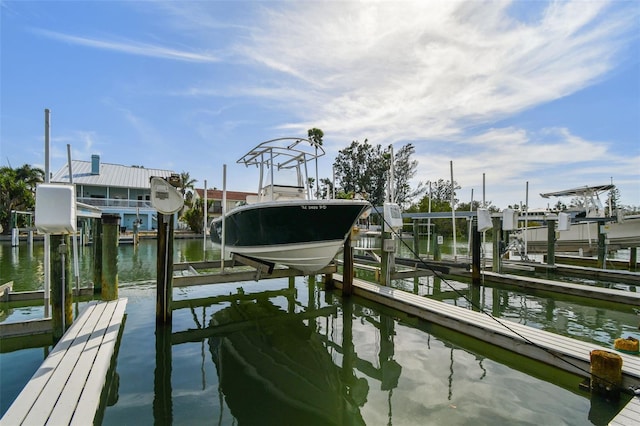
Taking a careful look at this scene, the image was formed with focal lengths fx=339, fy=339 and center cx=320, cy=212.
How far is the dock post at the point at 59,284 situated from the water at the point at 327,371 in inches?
22.9

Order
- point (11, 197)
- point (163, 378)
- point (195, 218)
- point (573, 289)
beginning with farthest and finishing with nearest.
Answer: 1. point (195, 218)
2. point (11, 197)
3. point (573, 289)
4. point (163, 378)

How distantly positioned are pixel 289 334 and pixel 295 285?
4165 millimetres

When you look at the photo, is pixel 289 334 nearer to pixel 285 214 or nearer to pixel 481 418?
pixel 285 214

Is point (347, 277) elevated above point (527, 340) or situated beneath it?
elevated above

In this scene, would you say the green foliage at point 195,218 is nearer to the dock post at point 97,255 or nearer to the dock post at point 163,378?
the dock post at point 97,255

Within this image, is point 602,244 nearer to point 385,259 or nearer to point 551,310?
point 551,310

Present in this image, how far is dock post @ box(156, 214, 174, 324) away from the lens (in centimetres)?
586

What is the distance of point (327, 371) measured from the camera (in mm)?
4723

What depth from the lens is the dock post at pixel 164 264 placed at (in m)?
5.86

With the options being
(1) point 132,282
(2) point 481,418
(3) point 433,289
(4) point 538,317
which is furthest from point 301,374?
(1) point 132,282

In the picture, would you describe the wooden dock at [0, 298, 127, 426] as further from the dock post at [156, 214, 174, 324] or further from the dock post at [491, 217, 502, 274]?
the dock post at [491, 217, 502, 274]

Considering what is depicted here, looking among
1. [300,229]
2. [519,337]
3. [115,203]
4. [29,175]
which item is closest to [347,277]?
[300,229]

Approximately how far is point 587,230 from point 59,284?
72.6ft

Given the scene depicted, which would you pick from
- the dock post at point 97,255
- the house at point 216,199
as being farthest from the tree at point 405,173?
the dock post at point 97,255
